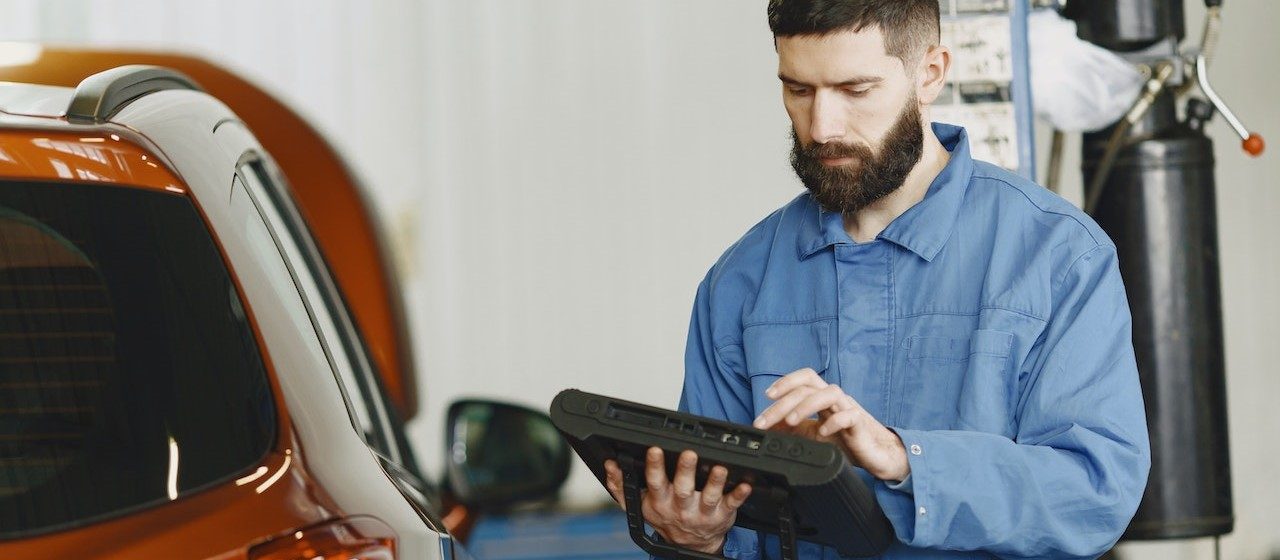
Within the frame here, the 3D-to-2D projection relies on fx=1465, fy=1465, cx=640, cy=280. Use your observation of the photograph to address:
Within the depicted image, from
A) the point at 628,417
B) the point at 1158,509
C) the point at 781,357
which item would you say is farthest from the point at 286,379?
the point at 1158,509

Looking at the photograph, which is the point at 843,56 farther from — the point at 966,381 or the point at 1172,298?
the point at 1172,298

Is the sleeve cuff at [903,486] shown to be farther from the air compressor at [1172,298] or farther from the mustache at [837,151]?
the air compressor at [1172,298]

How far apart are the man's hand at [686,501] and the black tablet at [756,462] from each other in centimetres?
1

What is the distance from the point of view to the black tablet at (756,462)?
1.49 meters

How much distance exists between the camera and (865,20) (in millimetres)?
1835

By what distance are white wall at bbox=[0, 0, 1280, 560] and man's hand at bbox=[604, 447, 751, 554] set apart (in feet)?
13.6

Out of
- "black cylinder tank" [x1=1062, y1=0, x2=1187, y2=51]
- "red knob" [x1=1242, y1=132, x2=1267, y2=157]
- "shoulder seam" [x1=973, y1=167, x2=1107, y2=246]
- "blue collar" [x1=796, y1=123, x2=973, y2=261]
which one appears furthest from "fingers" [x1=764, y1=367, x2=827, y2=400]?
"red knob" [x1=1242, y1=132, x2=1267, y2=157]

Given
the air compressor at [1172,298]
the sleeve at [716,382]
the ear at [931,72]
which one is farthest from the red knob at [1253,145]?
the sleeve at [716,382]

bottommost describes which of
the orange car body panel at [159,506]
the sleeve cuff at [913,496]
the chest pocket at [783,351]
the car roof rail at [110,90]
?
the sleeve cuff at [913,496]

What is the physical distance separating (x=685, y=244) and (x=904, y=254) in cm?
407

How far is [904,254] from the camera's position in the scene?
1.89m

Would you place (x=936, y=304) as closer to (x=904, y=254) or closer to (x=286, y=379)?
(x=904, y=254)

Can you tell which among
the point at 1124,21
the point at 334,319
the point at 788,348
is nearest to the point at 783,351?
the point at 788,348

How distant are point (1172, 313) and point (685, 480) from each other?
7.29ft
